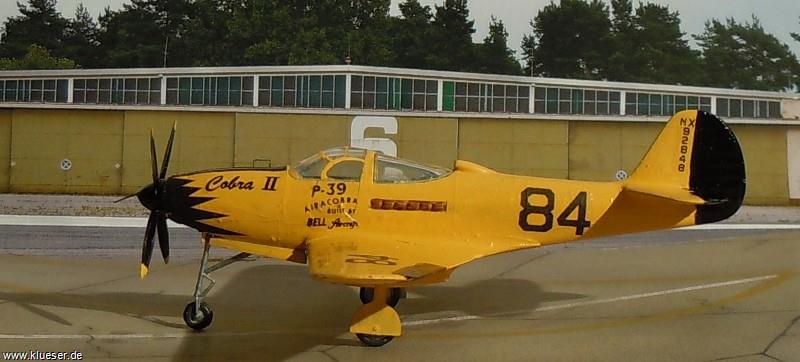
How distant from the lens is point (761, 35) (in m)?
61.4

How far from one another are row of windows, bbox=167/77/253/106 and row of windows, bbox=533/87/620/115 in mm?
13657

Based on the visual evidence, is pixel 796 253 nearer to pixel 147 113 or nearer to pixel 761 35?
pixel 147 113

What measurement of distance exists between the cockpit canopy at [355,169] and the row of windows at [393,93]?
17712 millimetres

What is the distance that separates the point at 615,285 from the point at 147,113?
21946 millimetres

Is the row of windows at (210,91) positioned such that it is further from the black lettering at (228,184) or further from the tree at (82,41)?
the tree at (82,41)

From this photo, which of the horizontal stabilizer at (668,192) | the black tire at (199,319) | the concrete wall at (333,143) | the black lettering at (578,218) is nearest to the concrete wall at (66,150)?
the concrete wall at (333,143)

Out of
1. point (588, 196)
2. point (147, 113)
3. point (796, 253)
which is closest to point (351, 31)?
point (147, 113)

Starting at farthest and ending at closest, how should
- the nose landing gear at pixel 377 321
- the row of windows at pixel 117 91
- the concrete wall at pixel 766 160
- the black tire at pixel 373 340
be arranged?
the row of windows at pixel 117 91, the concrete wall at pixel 766 160, the black tire at pixel 373 340, the nose landing gear at pixel 377 321

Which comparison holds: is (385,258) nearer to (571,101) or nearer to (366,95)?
(366,95)

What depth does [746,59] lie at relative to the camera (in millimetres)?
61562

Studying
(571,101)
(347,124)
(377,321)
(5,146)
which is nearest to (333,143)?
(347,124)

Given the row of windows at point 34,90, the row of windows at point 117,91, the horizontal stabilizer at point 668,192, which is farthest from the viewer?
the row of windows at point 34,90

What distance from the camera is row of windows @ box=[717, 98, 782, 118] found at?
1169 inches

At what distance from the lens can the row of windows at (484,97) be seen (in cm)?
2744
